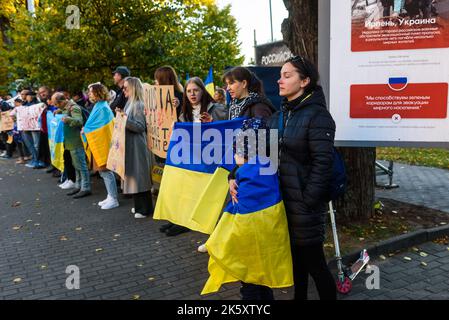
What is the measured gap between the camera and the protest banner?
1105cm

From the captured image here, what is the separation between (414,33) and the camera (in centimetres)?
368

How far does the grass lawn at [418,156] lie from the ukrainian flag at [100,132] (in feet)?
24.6

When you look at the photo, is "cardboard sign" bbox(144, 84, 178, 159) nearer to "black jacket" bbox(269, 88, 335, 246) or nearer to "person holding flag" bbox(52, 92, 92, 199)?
"person holding flag" bbox(52, 92, 92, 199)

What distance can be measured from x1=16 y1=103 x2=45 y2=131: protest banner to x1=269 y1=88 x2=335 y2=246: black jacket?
926 centimetres

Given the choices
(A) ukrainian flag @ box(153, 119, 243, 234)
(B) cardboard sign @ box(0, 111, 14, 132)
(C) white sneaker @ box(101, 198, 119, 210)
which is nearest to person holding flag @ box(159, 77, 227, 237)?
(A) ukrainian flag @ box(153, 119, 243, 234)

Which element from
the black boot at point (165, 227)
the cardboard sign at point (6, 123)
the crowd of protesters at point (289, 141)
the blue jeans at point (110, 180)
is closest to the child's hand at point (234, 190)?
the crowd of protesters at point (289, 141)

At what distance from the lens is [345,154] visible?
5.28m

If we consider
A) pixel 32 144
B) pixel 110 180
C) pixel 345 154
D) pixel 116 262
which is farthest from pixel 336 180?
pixel 32 144

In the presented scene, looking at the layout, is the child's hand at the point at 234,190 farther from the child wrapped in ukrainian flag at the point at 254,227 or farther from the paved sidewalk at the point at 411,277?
the paved sidewalk at the point at 411,277

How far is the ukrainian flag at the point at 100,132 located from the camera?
7105 millimetres

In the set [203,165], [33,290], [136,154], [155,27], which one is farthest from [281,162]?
[155,27]

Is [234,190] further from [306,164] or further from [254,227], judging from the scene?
[306,164]
